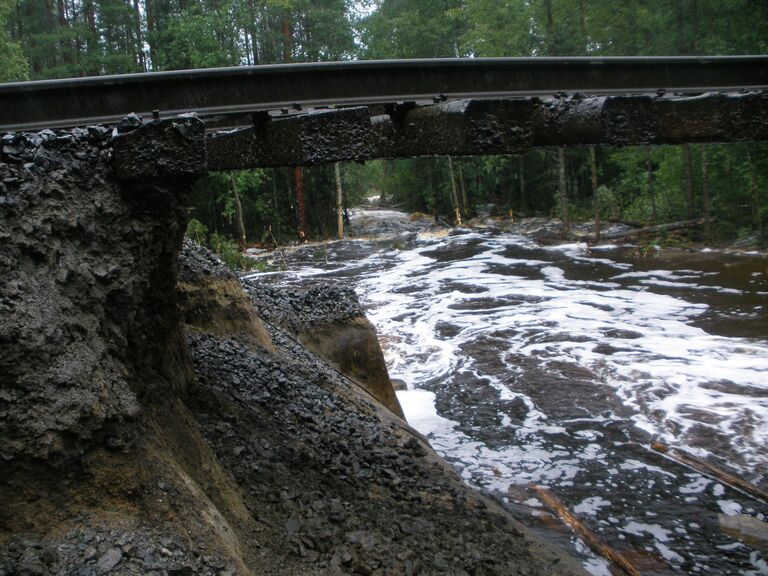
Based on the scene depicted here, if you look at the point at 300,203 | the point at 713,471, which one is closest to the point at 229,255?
the point at 300,203

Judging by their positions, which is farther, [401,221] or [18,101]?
[401,221]

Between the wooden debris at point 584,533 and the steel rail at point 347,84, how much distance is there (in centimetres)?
376

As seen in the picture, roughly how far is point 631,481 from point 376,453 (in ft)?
11.2

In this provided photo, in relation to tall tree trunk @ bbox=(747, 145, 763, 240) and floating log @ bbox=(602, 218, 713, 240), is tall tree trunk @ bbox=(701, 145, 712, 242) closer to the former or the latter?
floating log @ bbox=(602, 218, 713, 240)

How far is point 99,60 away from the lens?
2984cm

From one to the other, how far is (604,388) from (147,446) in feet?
25.6

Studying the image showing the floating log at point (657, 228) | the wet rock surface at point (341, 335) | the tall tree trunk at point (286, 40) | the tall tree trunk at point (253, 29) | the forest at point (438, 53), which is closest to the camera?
the wet rock surface at point (341, 335)

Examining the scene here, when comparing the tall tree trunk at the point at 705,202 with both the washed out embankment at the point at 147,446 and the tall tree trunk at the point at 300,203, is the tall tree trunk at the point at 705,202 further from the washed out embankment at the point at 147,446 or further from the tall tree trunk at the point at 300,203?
the washed out embankment at the point at 147,446

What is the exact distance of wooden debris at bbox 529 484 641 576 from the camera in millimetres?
5645

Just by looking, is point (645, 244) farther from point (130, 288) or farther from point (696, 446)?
point (130, 288)

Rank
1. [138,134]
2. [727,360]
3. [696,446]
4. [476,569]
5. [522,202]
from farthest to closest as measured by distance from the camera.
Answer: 1. [522,202]
2. [727,360]
3. [696,446]
4. [476,569]
5. [138,134]

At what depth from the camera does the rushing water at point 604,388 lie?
6.52m

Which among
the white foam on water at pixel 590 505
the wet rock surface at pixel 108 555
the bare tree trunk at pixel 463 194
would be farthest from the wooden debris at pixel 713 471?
the bare tree trunk at pixel 463 194

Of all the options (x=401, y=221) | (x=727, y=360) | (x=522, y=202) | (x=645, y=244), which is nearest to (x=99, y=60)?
(x=401, y=221)
